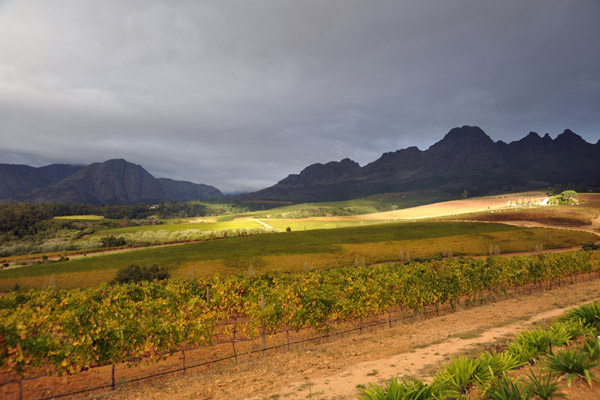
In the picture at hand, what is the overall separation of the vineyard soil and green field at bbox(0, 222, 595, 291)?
94.3 ft

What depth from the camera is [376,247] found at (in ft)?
214

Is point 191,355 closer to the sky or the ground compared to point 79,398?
closer to the ground

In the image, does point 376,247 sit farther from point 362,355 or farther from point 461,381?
point 461,381

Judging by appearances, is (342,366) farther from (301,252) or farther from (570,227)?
(570,227)

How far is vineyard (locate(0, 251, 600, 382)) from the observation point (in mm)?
11344

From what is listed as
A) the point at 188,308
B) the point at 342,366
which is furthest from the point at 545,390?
the point at 188,308

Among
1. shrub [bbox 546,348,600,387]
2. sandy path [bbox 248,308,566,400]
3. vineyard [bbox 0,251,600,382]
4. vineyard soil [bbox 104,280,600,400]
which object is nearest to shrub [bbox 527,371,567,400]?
shrub [bbox 546,348,600,387]

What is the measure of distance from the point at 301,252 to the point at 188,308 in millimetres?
48593

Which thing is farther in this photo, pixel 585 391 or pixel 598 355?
pixel 598 355

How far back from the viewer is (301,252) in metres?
63.7

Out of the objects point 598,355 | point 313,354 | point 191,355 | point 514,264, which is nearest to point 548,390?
point 598,355

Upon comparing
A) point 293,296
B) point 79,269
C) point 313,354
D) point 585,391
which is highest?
point 585,391

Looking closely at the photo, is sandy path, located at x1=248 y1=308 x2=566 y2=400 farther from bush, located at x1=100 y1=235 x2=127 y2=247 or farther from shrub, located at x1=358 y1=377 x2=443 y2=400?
bush, located at x1=100 y1=235 x2=127 y2=247

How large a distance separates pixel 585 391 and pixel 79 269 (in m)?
71.1
